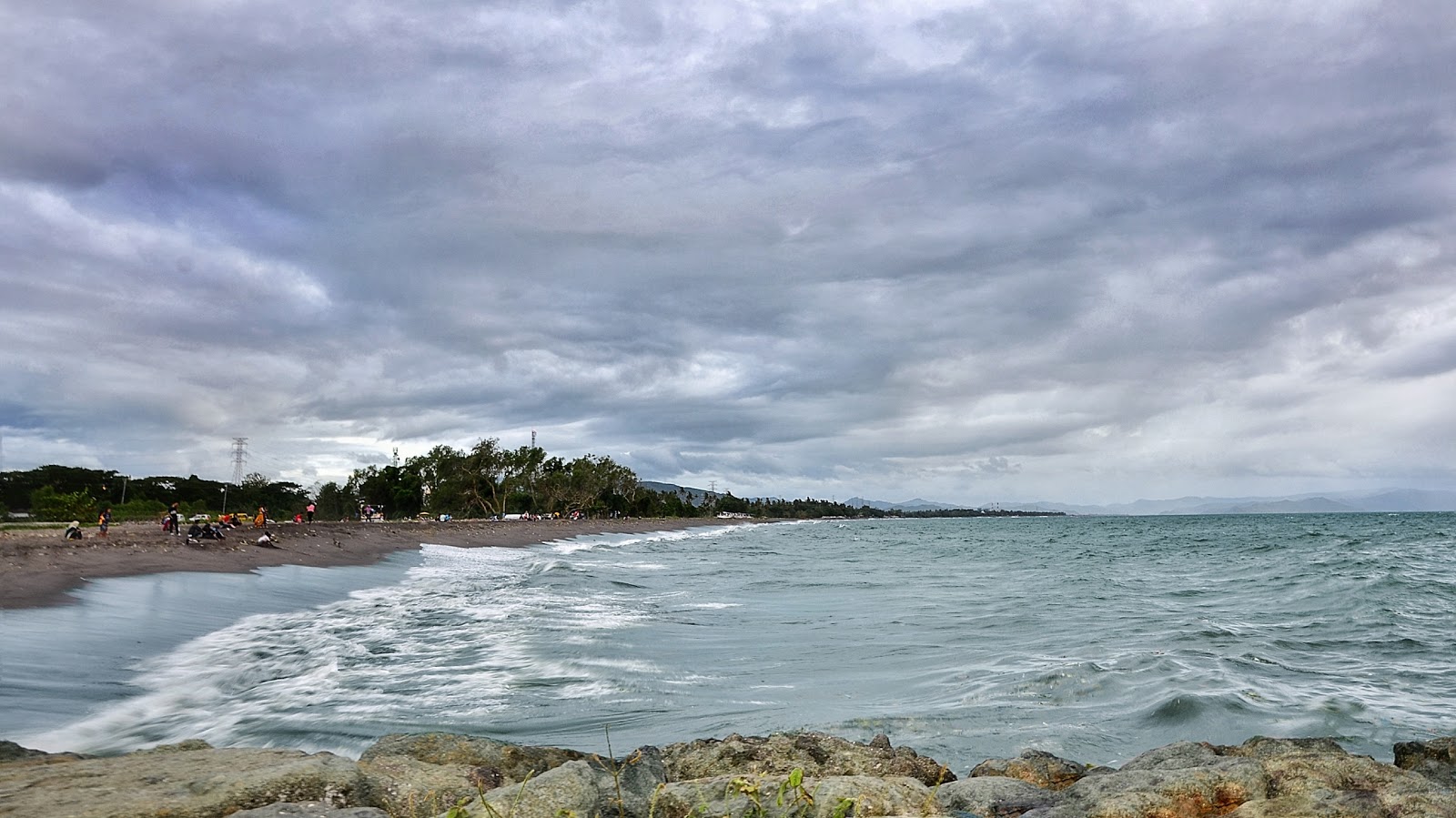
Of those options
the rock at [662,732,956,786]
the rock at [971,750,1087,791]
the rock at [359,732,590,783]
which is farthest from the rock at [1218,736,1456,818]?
the rock at [359,732,590,783]

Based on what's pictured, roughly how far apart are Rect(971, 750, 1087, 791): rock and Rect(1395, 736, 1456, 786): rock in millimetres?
2763

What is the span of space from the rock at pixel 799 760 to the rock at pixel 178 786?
2979 millimetres

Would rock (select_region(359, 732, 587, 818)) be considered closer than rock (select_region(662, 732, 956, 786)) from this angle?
Yes

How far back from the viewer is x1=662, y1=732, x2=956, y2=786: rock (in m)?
6.91

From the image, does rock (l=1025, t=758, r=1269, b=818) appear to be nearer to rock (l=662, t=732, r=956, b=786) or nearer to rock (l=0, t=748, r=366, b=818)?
rock (l=662, t=732, r=956, b=786)

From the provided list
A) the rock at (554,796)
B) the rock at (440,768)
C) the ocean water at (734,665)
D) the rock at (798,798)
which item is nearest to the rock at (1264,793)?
the rock at (798,798)

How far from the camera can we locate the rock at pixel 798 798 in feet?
15.1

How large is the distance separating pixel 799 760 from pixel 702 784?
1.88 meters

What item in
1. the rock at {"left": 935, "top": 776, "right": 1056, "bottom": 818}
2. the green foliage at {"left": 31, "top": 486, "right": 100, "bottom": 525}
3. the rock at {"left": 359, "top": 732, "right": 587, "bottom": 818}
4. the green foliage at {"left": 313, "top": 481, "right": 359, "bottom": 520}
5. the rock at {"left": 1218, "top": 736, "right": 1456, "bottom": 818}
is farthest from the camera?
the green foliage at {"left": 313, "top": 481, "right": 359, "bottom": 520}

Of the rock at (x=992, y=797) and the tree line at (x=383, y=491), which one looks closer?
the rock at (x=992, y=797)

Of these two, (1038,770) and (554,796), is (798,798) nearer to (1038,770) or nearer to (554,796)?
(554,796)

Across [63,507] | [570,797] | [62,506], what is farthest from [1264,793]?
[62,506]

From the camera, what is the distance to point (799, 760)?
7.04 m

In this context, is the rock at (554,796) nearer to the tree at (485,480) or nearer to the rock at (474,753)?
the rock at (474,753)
